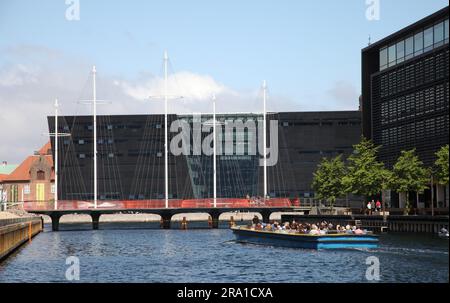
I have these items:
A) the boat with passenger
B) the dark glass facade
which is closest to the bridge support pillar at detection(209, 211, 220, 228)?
the dark glass facade

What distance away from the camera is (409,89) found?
11831 cm

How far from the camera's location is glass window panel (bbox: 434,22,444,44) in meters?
110

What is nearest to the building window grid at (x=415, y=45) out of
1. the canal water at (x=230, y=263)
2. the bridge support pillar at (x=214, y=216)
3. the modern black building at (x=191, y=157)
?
the canal water at (x=230, y=263)

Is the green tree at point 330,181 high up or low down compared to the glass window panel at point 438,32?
down

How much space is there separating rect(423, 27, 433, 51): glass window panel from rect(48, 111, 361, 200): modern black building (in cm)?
7053

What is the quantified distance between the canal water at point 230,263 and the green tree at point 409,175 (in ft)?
60.8

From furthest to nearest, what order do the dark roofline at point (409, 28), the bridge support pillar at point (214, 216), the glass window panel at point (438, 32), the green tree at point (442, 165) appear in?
the bridge support pillar at point (214, 216) → the glass window panel at point (438, 32) → the dark roofline at point (409, 28) → the green tree at point (442, 165)

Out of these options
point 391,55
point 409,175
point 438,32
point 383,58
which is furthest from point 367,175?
point 438,32

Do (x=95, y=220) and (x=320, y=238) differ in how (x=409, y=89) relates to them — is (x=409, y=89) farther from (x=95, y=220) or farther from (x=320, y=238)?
(x=95, y=220)

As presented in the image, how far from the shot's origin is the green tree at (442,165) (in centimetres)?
9706

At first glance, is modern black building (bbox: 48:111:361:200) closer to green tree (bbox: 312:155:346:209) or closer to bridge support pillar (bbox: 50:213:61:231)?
green tree (bbox: 312:155:346:209)

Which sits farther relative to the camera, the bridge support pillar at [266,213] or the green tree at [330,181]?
the bridge support pillar at [266,213]

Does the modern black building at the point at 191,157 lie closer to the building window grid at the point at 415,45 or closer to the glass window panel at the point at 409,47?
the building window grid at the point at 415,45
